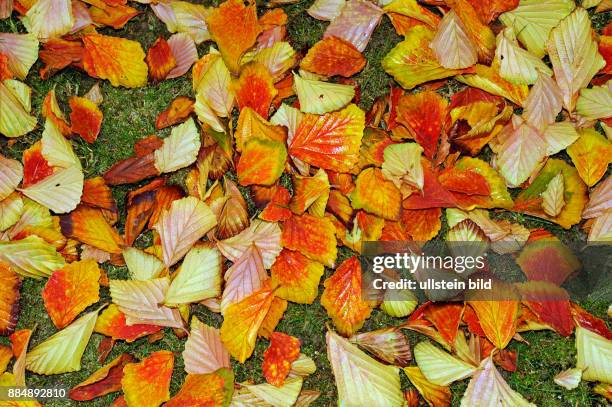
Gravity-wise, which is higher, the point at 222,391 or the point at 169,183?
the point at 169,183

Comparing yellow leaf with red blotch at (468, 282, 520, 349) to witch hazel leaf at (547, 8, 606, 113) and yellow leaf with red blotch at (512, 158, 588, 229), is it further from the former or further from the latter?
witch hazel leaf at (547, 8, 606, 113)

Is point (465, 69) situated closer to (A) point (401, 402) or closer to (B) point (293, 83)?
(B) point (293, 83)

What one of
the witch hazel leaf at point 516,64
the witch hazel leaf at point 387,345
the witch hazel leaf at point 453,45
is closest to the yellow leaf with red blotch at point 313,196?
the witch hazel leaf at point 387,345

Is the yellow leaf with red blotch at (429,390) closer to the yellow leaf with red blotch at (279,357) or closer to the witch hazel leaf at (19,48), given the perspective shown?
the yellow leaf with red blotch at (279,357)

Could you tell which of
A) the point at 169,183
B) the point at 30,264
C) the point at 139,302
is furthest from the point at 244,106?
the point at 30,264

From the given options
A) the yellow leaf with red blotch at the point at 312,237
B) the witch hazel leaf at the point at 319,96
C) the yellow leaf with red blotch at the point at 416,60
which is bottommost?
the yellow leaf with red blotch at the point at 312,237

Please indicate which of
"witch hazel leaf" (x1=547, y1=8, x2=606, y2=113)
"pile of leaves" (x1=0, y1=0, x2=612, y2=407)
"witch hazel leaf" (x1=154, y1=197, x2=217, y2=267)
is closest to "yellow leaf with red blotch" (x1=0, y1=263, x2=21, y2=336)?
"pile of leaves" (x1=0, y1=0, x2=612, y2=407)

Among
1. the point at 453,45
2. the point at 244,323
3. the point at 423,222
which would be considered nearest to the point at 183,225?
the point at 244,323
